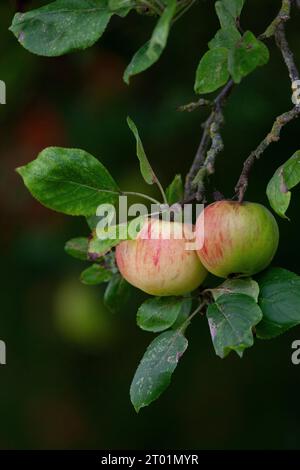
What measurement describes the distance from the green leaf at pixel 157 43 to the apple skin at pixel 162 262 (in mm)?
221

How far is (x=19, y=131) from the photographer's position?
2.54m

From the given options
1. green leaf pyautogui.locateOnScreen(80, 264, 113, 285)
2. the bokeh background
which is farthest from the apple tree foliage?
the bokeh background

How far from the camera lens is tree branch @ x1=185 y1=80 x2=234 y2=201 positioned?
115 centimetres

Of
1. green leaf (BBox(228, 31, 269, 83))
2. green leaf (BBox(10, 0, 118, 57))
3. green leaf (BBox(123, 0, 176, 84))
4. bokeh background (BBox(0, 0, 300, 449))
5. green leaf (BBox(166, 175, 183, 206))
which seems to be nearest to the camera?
green leaf (BBox(123, 0, 176, 84))

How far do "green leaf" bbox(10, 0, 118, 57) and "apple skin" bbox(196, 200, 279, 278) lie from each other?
27 centimetres

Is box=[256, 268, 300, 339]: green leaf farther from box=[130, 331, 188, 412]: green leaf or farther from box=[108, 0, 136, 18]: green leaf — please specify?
box=[108, 0, 136, 18]: green leaf

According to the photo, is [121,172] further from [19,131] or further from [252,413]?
[252,413]

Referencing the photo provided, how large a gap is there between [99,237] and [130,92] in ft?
4.39

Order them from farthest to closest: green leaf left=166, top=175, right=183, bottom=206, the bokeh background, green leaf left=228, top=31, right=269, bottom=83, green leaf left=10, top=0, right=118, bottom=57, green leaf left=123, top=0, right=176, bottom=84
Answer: the bokeh background → green leaf left=166, top=175, right=183, bottom=206 → green leaf left=10, top=0, right=118, bottom=57 → green leaf left=228, top=31, right=269, bottom=83 → green leaf left=123, top=0, right=176, bottom=84

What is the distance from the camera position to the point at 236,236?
1111 mm

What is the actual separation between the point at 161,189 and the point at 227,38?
209mm

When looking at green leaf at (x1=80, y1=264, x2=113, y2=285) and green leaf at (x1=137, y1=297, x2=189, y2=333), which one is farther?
green leaf at (x1=80, y1=264, x2=113, y2=285)

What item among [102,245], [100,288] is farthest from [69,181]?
[100,288]

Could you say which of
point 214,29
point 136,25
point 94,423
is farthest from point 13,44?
point 94,423
